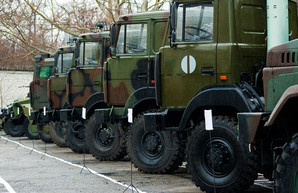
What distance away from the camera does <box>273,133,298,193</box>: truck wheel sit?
8188 millimetres

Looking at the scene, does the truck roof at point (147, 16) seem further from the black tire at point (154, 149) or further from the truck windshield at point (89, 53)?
the truck windshield at point (89, 53)

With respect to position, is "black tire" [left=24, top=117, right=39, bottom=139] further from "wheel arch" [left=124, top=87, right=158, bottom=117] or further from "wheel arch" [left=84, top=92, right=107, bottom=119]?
"wheel arch" [left=124, top=87, right=158, bottom=117]

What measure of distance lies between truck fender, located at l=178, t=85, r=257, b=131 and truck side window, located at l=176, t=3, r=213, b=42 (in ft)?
3.11

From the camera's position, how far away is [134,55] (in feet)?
51.4

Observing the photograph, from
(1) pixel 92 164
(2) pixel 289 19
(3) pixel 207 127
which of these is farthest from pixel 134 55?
(3) pixel 207 127

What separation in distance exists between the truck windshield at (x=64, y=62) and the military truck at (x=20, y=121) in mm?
6286

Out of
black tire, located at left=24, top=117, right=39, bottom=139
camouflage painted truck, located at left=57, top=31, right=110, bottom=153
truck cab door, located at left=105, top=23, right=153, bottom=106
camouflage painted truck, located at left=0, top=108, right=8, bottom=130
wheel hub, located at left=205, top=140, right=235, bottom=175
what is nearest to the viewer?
wheel hub, located at left=205, top=140, right=235, bottom=175

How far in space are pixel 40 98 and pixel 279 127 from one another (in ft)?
61.1

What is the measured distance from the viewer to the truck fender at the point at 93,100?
18717mm

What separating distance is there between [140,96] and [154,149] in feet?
4.60

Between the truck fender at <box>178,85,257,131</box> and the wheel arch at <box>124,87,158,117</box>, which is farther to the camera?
the wheel arch at <box>124,87,158,117</box>

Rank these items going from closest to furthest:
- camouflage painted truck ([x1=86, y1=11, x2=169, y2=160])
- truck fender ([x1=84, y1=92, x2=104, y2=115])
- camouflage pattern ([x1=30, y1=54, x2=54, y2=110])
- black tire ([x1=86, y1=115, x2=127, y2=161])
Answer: camouflage painted truck ([x1=86, y1=11, x2=169, y2=160])
black tire ([x1=86, y1=115, x2=127, y2=161])
truck fender ([x1=84, y1=92, x2=104, y2=115])
camouflage pattern ([x1=30, y1=54, x2=54, y2=110])

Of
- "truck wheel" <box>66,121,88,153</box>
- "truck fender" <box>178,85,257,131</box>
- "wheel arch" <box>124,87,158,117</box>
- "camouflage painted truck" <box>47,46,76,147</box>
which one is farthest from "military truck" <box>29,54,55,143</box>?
"truck fender" <box>178,85,257,131</box>

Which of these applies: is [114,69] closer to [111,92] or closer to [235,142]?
[111,92]
